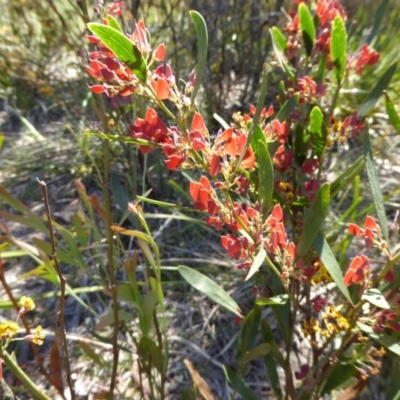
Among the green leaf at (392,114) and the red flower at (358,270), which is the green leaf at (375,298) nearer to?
the red flower at (358,270)

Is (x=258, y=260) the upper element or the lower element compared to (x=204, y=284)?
upper

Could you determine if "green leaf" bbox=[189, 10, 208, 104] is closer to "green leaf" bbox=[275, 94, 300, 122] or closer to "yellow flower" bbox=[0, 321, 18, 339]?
"green leaf" bbox=[275, 94, 300, 122]

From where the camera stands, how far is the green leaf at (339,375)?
0.93 m

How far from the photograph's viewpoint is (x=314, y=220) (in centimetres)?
77

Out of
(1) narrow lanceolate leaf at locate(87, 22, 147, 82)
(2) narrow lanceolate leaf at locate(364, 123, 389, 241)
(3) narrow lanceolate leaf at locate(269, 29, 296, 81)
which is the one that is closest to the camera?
(1) narrow lanceolate leaf at locate(87, 22, 147, 82)

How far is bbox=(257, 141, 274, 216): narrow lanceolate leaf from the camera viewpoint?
70cm

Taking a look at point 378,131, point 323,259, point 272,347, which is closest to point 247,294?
point 272,347

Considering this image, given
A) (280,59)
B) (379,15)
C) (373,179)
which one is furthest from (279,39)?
(373,179)

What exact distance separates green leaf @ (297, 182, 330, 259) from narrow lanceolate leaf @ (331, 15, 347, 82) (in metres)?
0.29

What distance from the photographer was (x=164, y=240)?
1728 millimetres

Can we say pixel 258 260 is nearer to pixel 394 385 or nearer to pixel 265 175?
pixel 265 175

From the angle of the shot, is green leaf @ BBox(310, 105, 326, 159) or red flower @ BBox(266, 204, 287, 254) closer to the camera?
red flower @ BBox(266, 204, 287, 254)

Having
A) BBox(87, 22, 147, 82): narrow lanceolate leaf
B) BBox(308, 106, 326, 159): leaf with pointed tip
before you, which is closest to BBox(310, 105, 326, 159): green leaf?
BBox(308, 106, 326, 159): leaf with pointed tip

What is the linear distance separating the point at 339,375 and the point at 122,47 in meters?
0.65
